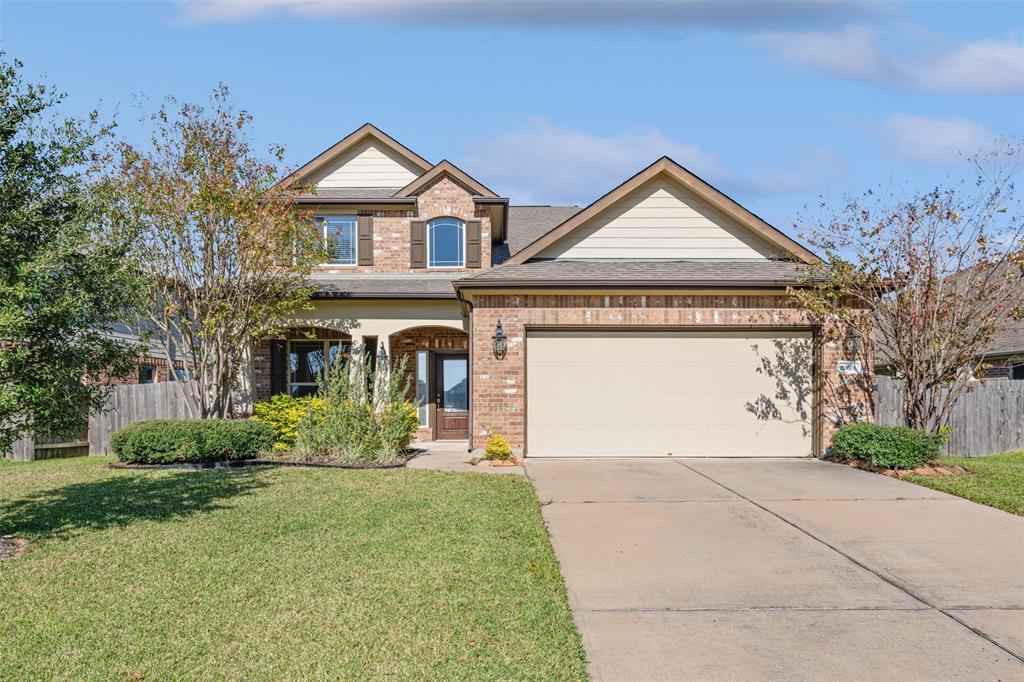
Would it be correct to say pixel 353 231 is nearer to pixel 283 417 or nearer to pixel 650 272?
pixel 283 417

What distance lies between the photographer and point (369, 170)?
18.8 m

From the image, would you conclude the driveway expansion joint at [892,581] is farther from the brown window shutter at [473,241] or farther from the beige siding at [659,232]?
the brown window shutter at [473,241]

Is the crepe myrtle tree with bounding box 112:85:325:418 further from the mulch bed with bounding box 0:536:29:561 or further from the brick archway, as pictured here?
the mulch bed with bounding box 0:536:29:561

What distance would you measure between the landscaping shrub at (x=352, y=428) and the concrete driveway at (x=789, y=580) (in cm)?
369

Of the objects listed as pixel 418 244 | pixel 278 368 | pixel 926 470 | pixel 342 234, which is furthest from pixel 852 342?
pixel 278 368

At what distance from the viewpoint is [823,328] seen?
14.1 meters

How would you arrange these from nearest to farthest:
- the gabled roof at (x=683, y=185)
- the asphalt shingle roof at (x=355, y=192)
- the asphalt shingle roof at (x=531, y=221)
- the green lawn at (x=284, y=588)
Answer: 1. the green lawn at (x=284, y=588)
2. the gabled roof at (x=683, y=185)
3. the asphalt shingle roof at (x=355, y=192)
4. the asphalt shingle roof at (x=531, y=221)

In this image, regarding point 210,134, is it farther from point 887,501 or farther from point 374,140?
point 887,501

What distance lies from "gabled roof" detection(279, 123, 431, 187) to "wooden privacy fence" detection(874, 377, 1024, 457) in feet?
41.9

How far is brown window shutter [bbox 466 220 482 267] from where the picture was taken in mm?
17453

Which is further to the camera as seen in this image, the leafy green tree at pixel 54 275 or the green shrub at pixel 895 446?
the green shrub at pixel 895 446

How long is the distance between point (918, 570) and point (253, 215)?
12140 millimetres

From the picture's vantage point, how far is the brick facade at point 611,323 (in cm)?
1409

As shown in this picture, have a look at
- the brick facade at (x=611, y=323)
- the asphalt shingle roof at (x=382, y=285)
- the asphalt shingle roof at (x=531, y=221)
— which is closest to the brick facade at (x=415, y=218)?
the asphalt shingle roof at (x=382, y=285)
